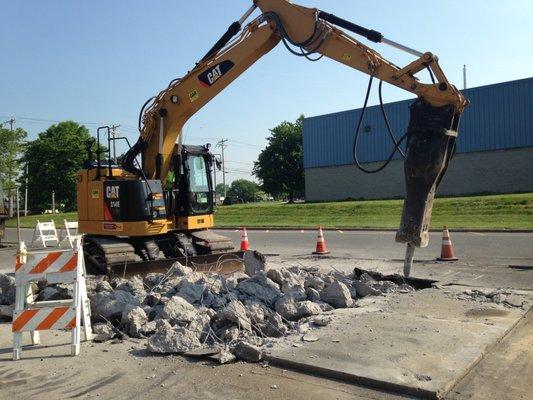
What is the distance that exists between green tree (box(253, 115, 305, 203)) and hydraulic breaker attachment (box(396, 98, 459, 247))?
178ft

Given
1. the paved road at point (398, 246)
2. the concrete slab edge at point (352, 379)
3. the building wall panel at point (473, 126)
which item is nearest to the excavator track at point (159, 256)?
the paved road at point (398, 246)

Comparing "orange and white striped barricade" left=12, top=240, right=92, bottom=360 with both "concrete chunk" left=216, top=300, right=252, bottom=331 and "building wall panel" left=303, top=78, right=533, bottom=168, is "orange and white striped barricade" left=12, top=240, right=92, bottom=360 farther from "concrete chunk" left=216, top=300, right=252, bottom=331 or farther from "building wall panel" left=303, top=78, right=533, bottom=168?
"building wall panel" left=303, top=78, right=533, bottom=168

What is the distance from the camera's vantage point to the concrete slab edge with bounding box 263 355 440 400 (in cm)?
444

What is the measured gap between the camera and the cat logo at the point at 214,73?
10578 millimetres

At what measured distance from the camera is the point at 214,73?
10.7 metres

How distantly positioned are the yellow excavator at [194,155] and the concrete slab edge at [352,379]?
334 cm

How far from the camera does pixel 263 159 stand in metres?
64.0

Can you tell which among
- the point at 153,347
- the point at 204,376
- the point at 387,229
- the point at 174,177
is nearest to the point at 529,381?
the point at 204,376

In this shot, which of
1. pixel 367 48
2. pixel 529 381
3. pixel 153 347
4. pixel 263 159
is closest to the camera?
pixel 529 381

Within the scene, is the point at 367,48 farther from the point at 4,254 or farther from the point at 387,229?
the point at 4,254

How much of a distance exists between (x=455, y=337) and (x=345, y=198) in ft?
129

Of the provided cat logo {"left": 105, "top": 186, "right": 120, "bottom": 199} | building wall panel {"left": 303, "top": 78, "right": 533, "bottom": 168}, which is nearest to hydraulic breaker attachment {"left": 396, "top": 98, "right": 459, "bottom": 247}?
cat logo {"left": 105, "top": 186, "right": 120, "bottom": 199}

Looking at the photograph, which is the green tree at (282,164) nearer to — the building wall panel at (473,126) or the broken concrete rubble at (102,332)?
the building wall panel at (473,126)

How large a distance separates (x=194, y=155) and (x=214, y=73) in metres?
2.05
